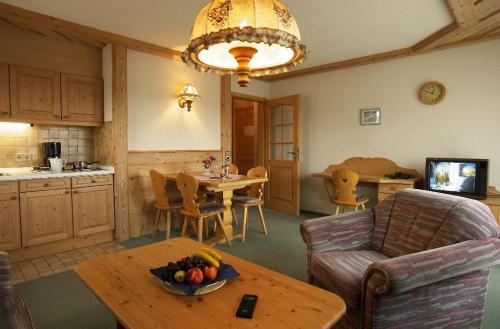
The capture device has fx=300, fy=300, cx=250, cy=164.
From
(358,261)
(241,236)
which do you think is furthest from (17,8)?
(358,261)

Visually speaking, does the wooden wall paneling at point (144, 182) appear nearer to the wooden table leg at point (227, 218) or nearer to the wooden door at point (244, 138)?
the wooden table leg at point (227, 218)

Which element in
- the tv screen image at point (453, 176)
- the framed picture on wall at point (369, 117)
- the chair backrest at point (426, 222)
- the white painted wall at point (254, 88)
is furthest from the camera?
the white painted wall at point (254, 88)

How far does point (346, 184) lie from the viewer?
3.84 m

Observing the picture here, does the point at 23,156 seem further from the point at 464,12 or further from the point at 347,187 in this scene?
the point at 464,12

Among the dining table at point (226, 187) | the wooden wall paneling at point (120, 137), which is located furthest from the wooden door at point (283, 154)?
the wooden wall paneling at point (120, 137)

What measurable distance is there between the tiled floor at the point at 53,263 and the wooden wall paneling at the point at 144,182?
1.54 ft

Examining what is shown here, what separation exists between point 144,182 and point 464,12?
13.1 feet

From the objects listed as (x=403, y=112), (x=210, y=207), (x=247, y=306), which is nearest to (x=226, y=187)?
(x=210, y=207)

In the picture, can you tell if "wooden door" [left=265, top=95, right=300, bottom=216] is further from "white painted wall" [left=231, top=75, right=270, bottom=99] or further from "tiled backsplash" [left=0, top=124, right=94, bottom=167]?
"tiled backsplash" [left=0, top=124, right=94, bottom=167]

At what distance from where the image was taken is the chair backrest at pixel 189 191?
318 centimetres

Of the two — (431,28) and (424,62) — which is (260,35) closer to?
(431,28)

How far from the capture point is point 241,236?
12.4ft

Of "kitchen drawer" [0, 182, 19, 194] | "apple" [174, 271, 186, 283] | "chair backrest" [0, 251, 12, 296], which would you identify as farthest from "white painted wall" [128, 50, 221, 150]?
"apple" [174, 271, 186, 283]

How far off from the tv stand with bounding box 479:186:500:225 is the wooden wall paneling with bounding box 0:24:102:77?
4807 mm
